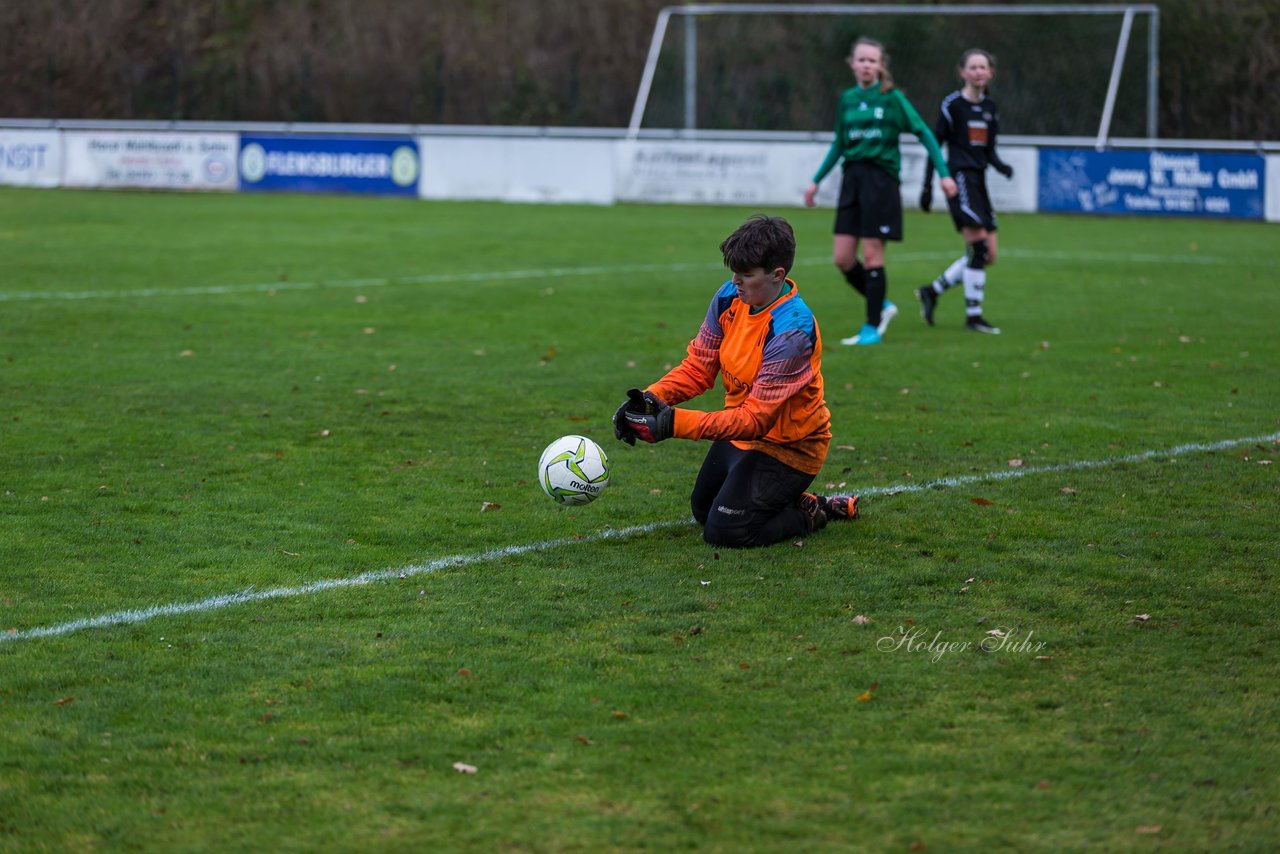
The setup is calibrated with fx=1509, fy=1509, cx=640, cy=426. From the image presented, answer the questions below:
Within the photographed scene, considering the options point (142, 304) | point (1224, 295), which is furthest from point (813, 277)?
point (142, 304)

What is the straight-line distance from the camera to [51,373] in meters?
9.77

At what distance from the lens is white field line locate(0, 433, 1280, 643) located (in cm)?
492

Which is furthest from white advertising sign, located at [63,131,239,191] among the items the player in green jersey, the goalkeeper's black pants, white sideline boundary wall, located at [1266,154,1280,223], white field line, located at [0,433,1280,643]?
the goalkeeper's black pants

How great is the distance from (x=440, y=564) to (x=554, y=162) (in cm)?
→ 2195

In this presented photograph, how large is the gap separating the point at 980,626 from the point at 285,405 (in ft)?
16.7

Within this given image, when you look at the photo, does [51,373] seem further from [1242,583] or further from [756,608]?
[1242,583]

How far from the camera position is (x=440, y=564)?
223 inches

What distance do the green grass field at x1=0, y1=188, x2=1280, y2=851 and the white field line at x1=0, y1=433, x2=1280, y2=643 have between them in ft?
0.07

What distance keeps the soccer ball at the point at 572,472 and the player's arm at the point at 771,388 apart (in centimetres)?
52

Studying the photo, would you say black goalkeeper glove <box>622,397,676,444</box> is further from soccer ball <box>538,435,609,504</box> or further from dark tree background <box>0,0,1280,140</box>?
dark tree background <box>0,0,1280,140</box>

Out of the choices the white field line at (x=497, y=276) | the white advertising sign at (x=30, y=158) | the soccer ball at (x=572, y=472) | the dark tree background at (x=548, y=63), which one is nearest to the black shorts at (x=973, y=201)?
the white field line at (x=497, y=276)

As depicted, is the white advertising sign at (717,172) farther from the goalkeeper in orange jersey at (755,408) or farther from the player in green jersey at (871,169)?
the goalkeeper in orange jersey at (755,408)

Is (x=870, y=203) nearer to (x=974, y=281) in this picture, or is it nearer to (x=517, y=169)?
(x=974, y=281)

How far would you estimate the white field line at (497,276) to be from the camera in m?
13.7
